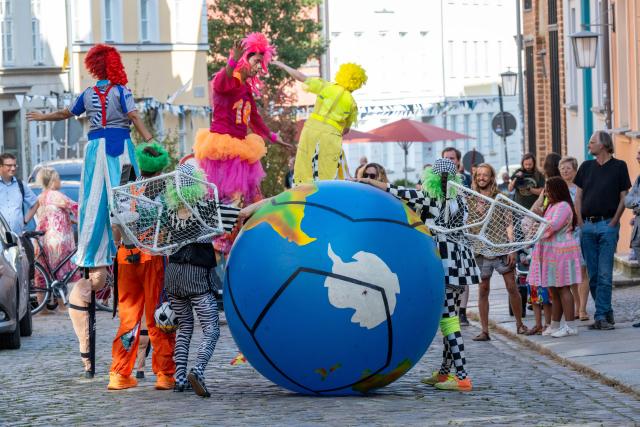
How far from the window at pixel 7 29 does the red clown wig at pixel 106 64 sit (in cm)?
3542

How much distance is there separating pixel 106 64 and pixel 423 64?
70.0 meters

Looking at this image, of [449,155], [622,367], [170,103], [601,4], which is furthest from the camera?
[170,103]

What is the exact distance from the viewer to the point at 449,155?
21844 millimetres

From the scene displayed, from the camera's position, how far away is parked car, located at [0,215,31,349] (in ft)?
52.7

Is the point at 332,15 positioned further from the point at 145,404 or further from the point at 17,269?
the point at 145,404

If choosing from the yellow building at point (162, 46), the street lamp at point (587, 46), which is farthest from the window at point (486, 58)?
the street lamp at point (587, 46)

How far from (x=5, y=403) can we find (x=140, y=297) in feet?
4.20

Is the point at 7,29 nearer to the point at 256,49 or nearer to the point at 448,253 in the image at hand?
the point at 256,49

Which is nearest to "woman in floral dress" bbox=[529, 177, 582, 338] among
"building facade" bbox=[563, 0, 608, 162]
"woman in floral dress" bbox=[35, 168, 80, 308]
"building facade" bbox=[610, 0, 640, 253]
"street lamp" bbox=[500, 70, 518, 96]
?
"woman in floral dress" bbox=[35, 168, 80, 308]

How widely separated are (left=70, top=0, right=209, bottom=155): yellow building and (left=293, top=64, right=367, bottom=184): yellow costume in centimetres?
3747

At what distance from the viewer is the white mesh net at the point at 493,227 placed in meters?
12.0

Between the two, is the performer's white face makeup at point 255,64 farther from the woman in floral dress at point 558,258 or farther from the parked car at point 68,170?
the parked car at point 68,170

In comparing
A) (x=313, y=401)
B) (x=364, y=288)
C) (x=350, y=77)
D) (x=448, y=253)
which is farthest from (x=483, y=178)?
(x=364, y=288)

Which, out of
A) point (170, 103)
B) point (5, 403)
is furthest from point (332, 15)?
point (5, 403)
